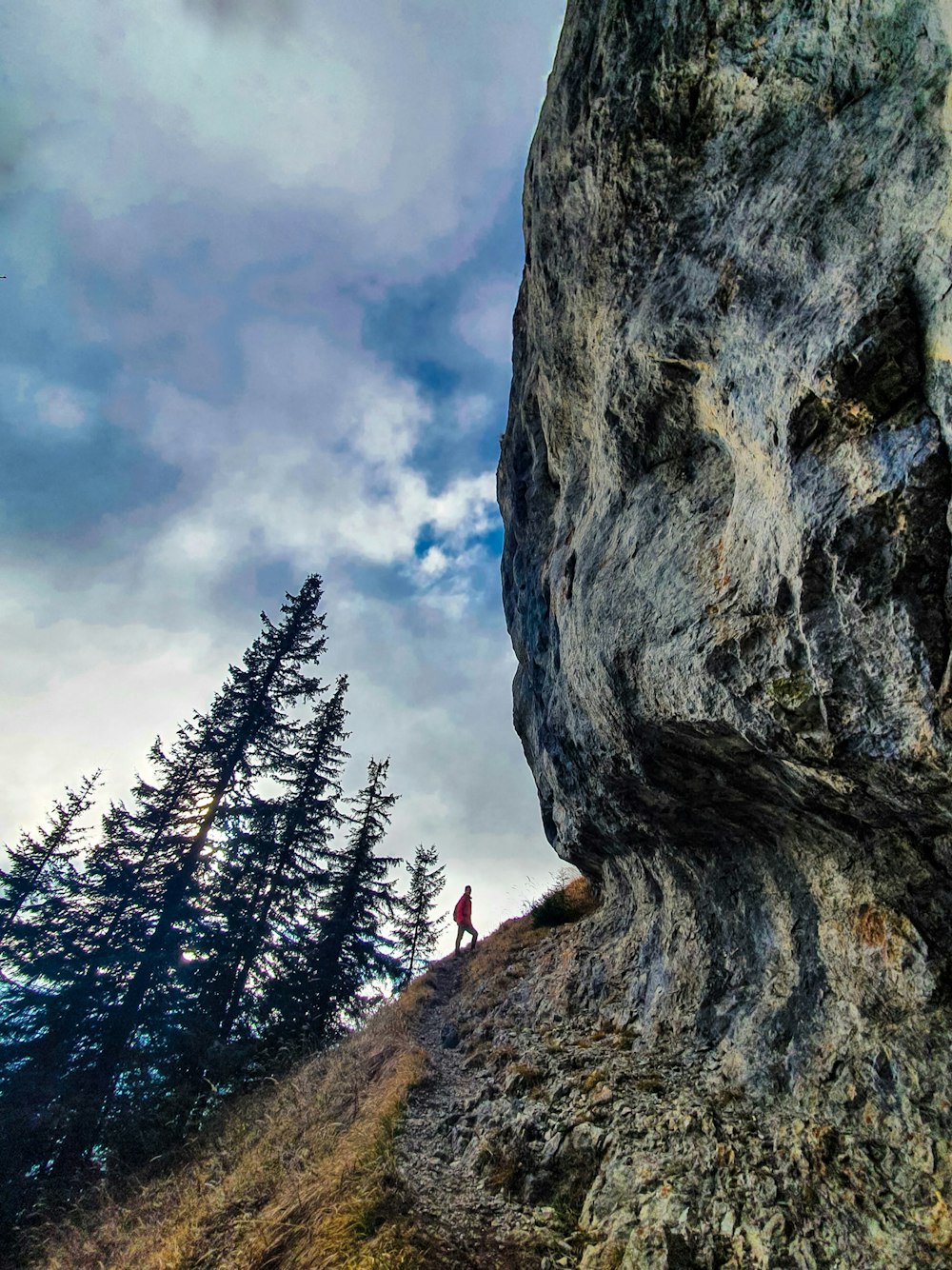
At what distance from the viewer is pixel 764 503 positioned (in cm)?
606

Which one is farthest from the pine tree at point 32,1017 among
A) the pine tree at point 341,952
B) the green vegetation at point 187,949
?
the pine tree at point 341,952

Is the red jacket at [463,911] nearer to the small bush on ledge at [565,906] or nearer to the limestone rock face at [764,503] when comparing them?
the small bush on ledge at [565,906]

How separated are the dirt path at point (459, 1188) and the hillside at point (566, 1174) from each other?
3cm

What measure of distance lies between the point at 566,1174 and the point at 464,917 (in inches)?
516

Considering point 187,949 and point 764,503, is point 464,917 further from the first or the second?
point 764,503

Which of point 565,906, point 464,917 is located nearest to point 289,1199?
point 565,906

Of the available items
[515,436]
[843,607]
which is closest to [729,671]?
[843,607]

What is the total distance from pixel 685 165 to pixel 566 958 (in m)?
13.9

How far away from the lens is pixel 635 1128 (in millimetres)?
6809

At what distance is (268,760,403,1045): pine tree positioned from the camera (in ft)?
57.3

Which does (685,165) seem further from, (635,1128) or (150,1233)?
(150,1233)

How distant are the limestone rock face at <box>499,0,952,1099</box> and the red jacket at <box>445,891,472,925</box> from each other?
359 inches

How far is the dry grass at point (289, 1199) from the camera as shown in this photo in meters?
5.87

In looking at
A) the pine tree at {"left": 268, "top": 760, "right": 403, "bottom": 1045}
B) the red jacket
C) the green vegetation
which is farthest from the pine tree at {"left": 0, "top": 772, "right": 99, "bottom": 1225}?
the red jacket
